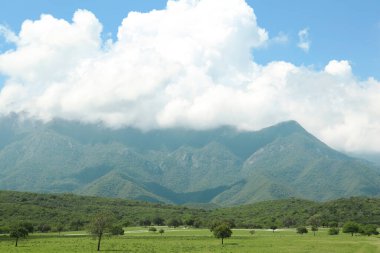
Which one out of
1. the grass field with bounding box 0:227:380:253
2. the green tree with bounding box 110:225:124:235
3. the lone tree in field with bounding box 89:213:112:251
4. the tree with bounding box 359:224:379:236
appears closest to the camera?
the grass field with bounding box 0:227:380:253

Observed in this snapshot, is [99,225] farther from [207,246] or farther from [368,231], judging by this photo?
[368,231]

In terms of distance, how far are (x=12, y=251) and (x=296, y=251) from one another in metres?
65.5

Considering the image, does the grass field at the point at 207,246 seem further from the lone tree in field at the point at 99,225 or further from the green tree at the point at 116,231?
the green tree at the point at 116,231

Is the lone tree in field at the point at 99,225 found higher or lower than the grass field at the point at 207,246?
higher

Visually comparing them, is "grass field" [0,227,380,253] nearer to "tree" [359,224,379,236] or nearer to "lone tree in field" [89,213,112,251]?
"lone tree in field" [89,213,112,251]

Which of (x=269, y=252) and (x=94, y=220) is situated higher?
(x=94, y=220)

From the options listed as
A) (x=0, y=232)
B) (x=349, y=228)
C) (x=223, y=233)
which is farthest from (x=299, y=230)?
(x=0, y=232)

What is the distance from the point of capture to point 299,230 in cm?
19275

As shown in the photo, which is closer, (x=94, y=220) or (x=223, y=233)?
(x=94, y=220)

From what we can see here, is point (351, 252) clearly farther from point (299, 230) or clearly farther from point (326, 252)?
point (299, 230)

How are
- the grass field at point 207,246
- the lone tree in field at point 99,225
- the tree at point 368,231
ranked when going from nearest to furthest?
the grass field at point 207,246 < the lone tree in field at point 99,225 < the tree at point 368,231

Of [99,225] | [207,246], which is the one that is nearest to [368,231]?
[207,246]

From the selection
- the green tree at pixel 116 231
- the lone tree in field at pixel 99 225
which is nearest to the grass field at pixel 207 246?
the lone tree in field at pixel 99 225

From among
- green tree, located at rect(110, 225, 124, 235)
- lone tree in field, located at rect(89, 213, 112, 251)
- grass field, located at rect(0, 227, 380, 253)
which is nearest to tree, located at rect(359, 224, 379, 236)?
grass field, located at rect(0, 227, 380, 253)
